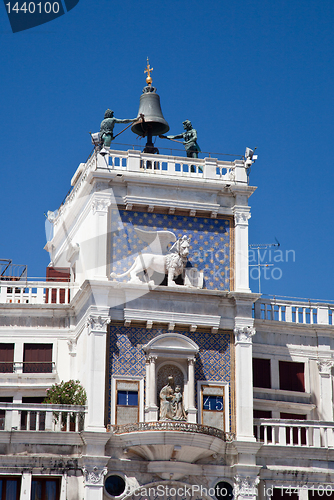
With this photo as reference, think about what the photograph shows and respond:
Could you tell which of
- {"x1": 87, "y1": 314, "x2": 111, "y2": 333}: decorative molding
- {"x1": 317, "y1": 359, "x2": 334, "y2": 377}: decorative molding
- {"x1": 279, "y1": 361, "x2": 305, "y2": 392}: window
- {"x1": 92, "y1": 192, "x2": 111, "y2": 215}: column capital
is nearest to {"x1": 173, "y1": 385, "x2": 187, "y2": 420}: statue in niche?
{"x1": 87, "y1": 314, "x2": 111, "y2": 333}: decorative molding

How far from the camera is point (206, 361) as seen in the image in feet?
147

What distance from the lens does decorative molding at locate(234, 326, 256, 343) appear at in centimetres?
4534

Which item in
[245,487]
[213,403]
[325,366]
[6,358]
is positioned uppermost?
[325,366]

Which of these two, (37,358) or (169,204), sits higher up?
(169,204)

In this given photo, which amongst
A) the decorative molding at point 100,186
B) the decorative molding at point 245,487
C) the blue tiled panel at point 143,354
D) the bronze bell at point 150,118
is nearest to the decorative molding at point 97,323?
the blue tiled panel at point 143,354

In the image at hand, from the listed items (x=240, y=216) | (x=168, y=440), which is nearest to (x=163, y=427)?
(x=168, y=440)

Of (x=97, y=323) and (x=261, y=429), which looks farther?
(x=261, y=429)

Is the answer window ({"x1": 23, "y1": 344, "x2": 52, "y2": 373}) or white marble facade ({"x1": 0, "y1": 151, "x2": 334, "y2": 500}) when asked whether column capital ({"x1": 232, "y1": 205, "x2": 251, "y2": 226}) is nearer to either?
white marble facade ({"x1": 0, "y1": 151, "x2": 334, "y2": 500})

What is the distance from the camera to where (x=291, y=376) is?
48344 millimetres

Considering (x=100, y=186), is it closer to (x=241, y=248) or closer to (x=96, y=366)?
(x=241, y=248)

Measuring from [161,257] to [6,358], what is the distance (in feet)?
26.7

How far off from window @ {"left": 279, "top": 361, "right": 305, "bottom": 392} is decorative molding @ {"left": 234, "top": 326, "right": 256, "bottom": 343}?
347 cm

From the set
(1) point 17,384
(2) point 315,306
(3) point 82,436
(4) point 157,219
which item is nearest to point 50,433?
(3) point 82,436

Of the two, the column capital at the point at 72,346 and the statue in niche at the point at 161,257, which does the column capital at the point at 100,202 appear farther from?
the column capital at the point at 72,346
